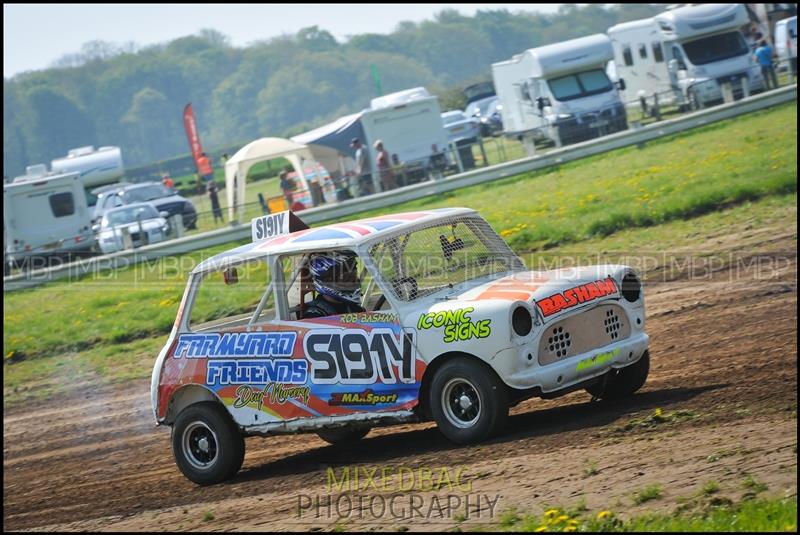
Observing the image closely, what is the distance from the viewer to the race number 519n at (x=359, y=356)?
26.1 feet

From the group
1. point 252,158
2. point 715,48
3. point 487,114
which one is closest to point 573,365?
point 252,158

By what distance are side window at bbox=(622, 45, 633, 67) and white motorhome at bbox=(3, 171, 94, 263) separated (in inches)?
701

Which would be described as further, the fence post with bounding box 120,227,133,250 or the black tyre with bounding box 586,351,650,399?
the fence post with bounding box 120,227,133,250

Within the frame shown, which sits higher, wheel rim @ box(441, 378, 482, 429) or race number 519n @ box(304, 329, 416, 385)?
race number 519n @ box(304, 329, 416, 385)

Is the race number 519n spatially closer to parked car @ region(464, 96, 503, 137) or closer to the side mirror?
the side mirror

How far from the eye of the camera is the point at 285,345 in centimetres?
849

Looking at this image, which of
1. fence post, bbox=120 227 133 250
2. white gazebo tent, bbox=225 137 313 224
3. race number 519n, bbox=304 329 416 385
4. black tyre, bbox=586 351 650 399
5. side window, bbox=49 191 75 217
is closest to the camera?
race number 519n, bbox=304 329 416 385

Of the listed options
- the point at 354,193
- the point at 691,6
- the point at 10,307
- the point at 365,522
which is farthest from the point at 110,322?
the point at 691,6

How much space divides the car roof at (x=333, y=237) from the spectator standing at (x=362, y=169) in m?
15.9

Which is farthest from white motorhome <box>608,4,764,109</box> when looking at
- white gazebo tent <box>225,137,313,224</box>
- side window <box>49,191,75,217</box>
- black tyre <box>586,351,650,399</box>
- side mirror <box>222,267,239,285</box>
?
side mirror <box>222,267,239,285</box>

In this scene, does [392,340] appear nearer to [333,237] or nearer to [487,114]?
[333,237]

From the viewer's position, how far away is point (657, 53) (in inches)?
1371

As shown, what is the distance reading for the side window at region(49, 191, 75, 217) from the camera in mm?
32125

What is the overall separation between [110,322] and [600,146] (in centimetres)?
1155
